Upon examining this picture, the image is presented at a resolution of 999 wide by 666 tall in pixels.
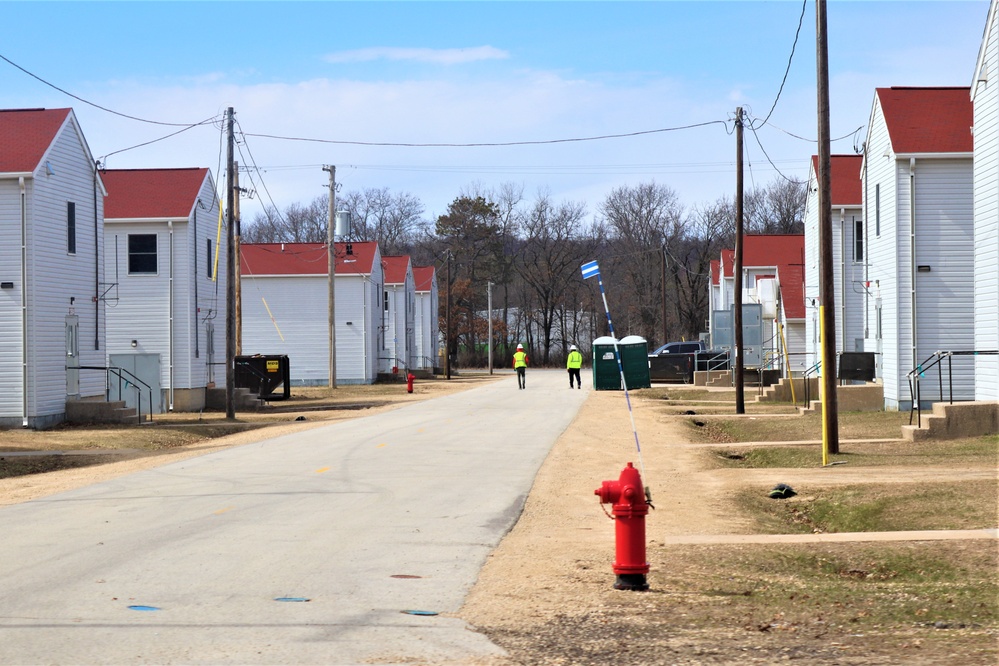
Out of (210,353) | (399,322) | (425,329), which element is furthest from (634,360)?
(425,329)

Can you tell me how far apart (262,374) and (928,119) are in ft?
79.1

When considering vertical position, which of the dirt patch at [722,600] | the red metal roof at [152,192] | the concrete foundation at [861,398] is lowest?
the dirt patch at [722,600]

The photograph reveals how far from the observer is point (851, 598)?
27.3 feet

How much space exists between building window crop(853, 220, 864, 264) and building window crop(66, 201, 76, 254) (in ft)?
83.2

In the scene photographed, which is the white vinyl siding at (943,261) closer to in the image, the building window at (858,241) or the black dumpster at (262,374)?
the building window at (858,241)

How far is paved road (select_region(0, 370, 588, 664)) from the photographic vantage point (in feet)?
22.6

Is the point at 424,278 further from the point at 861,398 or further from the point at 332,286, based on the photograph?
the point at 861,398

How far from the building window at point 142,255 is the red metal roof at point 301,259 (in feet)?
61.3

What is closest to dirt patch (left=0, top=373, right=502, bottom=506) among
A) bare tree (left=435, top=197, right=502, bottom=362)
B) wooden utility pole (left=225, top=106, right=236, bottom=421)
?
wooden utility pole (left=225, top=106, right=236, bottom=421)

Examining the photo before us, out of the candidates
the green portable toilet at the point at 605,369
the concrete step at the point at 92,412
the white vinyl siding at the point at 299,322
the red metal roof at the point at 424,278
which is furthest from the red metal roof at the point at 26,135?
the red metal roof at the point at 424,278

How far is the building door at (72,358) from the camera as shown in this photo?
30.1 metres

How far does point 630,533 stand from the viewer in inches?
332

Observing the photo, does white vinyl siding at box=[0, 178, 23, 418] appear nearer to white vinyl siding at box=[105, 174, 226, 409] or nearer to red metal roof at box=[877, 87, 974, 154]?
white vinyl siding at box=[105, 174, 226, 409]

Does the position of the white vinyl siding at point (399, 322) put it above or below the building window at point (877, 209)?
below
